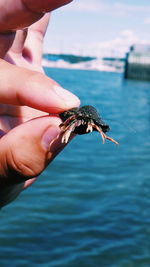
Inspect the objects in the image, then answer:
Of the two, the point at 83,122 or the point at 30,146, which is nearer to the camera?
the point at 30,146

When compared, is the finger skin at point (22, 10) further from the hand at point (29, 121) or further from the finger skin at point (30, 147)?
the finger skin at point (30, 147)

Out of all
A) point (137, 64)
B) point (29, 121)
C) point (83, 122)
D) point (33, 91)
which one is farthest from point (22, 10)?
point (137, 64)

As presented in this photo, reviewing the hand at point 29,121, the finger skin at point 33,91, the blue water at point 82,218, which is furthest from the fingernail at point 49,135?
the blue water at point 82,218

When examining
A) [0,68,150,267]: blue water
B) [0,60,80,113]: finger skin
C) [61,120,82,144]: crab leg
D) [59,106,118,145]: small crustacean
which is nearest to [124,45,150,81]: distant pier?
[0,68,150,267]: blue water

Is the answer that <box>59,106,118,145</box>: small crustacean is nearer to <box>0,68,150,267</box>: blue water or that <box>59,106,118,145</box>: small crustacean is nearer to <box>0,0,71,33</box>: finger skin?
<box>0,0,71,33</box>: finger skin

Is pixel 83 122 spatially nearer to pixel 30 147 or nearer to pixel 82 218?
pixel 30 147
